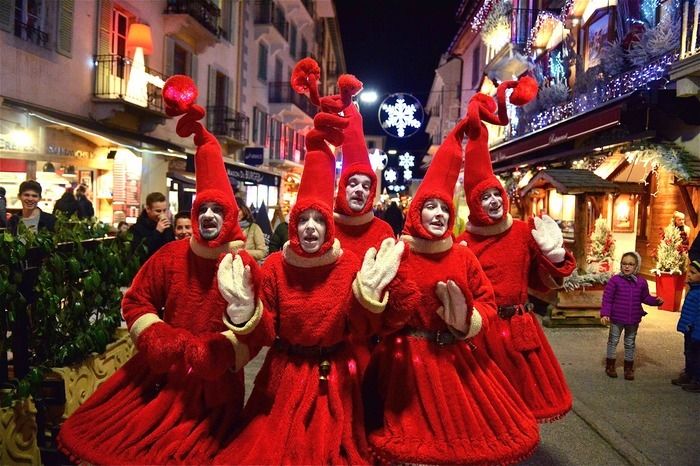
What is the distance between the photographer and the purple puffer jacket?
6.08 meters

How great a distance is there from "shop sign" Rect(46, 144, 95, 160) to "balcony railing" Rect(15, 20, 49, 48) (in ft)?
6.35

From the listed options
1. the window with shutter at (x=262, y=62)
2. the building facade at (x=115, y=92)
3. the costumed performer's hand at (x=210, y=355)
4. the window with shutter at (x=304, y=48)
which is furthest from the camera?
the window with shutter at (x=304, y=48)

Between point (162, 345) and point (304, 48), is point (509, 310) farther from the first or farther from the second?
point (304, 48)

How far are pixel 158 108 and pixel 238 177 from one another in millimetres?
2771

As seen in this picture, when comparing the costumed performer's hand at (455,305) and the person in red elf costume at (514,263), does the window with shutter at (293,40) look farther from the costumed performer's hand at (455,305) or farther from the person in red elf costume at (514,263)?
the costumed performer's hand at (455,305)

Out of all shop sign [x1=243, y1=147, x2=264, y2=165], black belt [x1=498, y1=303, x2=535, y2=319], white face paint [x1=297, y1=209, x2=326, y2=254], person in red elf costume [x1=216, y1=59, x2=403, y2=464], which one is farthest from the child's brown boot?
shop sign [x1=243, y1=147, x2=264, y2=165]

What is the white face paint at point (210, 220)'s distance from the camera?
3.11m

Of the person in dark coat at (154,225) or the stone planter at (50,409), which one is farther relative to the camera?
the person in dark coat at (154,225)

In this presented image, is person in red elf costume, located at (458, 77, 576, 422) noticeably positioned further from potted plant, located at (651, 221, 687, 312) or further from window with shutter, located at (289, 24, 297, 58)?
window with shutter, located at (289, 24, 297, 58)

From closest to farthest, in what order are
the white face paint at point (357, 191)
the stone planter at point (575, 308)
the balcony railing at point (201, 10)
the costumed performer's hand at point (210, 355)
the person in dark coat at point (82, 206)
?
the costumed performer's hand at point (210, 355) < the white face paint at point (357, 191) < the stone planter at point (575, 308) < the person in dark coat at point (82, 206) < the balcony railing at point (201, 10)

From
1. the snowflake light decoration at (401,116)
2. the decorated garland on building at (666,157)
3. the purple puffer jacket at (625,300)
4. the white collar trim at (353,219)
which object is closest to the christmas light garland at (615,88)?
the decorated garland on building at (666,157)

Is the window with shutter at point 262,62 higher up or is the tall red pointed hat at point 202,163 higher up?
the window with shutter at point 262,62

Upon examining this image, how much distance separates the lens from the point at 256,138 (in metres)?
24.3

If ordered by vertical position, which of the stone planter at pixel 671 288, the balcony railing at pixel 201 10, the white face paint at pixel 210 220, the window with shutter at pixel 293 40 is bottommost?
the stone planter at pixel 671 288
